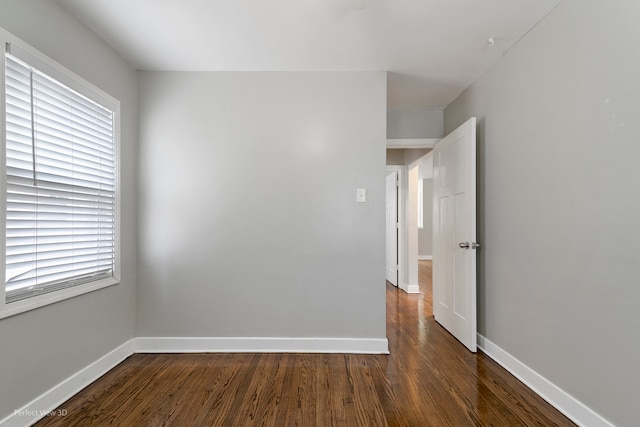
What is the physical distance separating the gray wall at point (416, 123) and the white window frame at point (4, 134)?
2.78 meters

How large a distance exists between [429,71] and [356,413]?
8.92ft

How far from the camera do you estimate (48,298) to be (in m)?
1.80

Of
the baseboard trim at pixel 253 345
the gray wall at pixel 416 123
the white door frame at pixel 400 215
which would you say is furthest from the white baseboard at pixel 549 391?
the white door frame at pixel 400 215

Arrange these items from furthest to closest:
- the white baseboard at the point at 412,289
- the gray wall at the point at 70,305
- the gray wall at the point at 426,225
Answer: the gray wall at the point at 426,225, the white baseboard at the point at 412,289, the gray wall at the point at 70,305

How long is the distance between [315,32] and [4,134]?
187 cm

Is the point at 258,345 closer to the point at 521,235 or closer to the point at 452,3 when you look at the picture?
the point at 521,235

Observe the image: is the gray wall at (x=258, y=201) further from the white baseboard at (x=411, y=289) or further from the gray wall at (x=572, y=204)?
the white baseboard at (x=411, y=289)

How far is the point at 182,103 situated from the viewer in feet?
8.96

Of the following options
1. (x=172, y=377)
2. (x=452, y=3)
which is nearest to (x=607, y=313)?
(x=452, y=3)

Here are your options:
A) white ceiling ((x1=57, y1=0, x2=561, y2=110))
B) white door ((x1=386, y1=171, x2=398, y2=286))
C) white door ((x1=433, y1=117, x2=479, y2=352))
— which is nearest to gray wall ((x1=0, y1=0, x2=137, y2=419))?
white ceiling ((x1=57, y1=0, x2=561, y2=110))

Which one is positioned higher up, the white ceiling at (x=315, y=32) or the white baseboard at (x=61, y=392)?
the white ceiling at (x=315, y=32)

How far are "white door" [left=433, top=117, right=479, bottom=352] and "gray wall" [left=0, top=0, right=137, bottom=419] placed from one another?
2.90 metres

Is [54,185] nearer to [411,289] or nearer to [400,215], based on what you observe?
[400,215]

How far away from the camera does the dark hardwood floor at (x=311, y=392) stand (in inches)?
69.5
